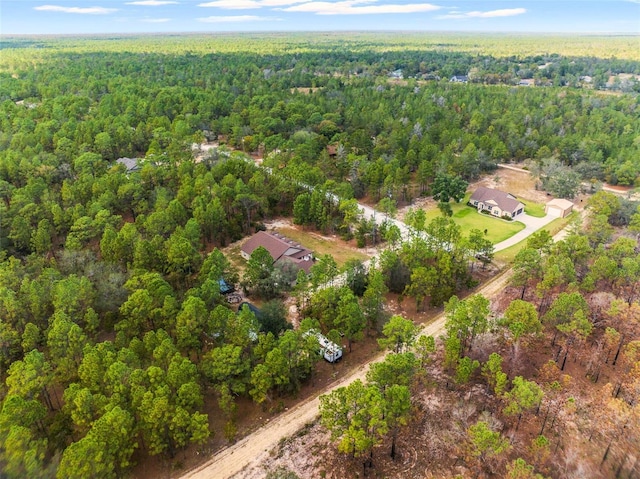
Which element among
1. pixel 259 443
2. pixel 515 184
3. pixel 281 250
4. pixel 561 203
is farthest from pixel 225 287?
pixel 515 184

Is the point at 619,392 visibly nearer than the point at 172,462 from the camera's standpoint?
No

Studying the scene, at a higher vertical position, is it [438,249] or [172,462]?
[438,249]

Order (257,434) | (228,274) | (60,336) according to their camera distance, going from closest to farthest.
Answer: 1. (257,434)
2. (60,336)
3. (228,274)

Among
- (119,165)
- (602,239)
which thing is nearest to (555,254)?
(602,239)

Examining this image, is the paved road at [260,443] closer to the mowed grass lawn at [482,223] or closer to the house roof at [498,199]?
the mowed grass lawn at [482,223]

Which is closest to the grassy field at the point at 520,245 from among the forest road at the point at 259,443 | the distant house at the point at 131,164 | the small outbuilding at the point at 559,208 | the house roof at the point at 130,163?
the small outbuilding at the point at 559,208

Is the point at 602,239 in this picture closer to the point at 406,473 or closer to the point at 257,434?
the point at 406,473
